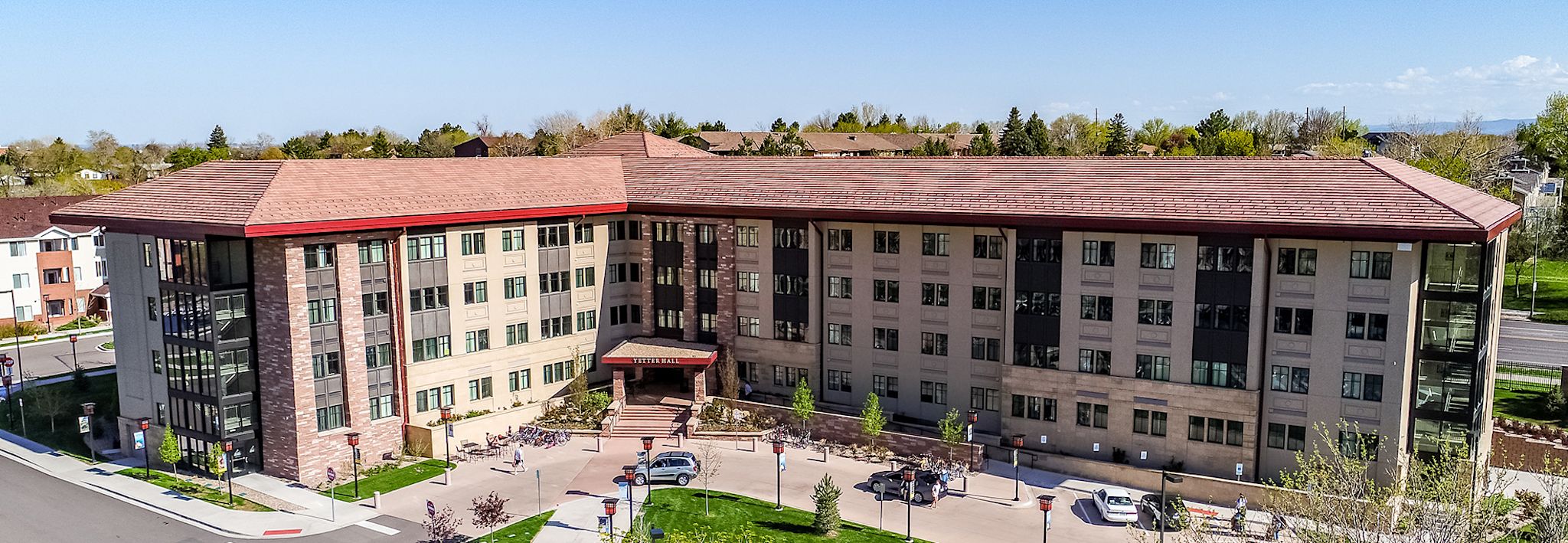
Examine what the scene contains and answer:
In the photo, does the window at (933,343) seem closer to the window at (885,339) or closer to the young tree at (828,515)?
the window at (885,339)

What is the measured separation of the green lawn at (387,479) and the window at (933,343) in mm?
22710

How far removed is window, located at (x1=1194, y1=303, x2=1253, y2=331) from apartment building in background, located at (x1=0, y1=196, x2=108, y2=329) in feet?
267

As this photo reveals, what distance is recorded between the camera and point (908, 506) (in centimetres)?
3819

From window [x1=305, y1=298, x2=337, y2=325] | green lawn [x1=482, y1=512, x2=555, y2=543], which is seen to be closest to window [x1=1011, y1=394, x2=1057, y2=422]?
green lawn [x1=482, y1=512, x2=555, y2=543]

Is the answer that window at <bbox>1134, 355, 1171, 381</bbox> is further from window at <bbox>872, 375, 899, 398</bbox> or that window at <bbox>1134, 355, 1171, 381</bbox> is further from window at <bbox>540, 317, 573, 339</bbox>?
window at <bbox>540, 317, 573, 339</bbox>

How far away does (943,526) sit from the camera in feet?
130

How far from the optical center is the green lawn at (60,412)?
52034mm

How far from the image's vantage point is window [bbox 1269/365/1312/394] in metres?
41.8

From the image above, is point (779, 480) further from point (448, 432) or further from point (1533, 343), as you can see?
point (1533, 343)

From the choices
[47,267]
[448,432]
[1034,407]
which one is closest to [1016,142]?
[1034,407]

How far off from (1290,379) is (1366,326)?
351 cm

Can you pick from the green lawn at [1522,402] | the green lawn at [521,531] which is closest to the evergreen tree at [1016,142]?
the green lawn at [1522,402]

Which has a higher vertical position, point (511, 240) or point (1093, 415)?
point (511, 240)

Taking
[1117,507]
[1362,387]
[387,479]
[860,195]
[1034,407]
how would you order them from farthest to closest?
1. [860,195]
2. [1034,407]
3. [387,479]
4. [1362,387]
5. [1117,507]
